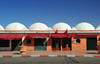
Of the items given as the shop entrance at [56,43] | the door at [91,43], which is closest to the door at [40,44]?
the shop entrance at [56,43]

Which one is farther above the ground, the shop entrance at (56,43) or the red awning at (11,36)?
the red awning at (11,36)

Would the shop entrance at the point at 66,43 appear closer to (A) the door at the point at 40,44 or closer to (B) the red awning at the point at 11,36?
(A) the door at the point at 40,44

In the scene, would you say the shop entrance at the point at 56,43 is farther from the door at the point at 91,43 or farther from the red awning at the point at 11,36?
the red awning at the point at 11,36

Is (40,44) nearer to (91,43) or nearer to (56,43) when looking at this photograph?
(56,43)

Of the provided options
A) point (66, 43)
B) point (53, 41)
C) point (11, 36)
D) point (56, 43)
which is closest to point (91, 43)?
point (66, 43)

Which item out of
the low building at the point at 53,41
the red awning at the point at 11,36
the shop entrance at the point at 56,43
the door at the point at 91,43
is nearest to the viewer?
the red awning at the point at 11,36

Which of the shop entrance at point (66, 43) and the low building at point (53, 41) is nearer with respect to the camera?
the low building at point (53, 41)

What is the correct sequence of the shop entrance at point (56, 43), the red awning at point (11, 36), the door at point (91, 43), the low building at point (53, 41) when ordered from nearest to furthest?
1. the red awning at point (11, 36)
2. the low building at point (53, 41)
3. the shop entrance at point (56, 43)
4. the door at point (91, 43)

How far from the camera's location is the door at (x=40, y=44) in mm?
18188

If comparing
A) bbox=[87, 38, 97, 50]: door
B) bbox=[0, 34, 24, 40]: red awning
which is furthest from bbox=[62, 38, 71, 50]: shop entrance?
bbox=[0, 34, 24, 40]: red awning

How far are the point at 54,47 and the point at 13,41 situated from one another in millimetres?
6491

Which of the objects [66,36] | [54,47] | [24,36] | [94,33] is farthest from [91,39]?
[24,36]

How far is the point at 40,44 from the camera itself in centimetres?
1825

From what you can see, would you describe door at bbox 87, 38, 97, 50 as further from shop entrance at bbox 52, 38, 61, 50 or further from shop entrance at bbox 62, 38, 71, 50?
shop entrance at bbox 52, 38, 61, 50
